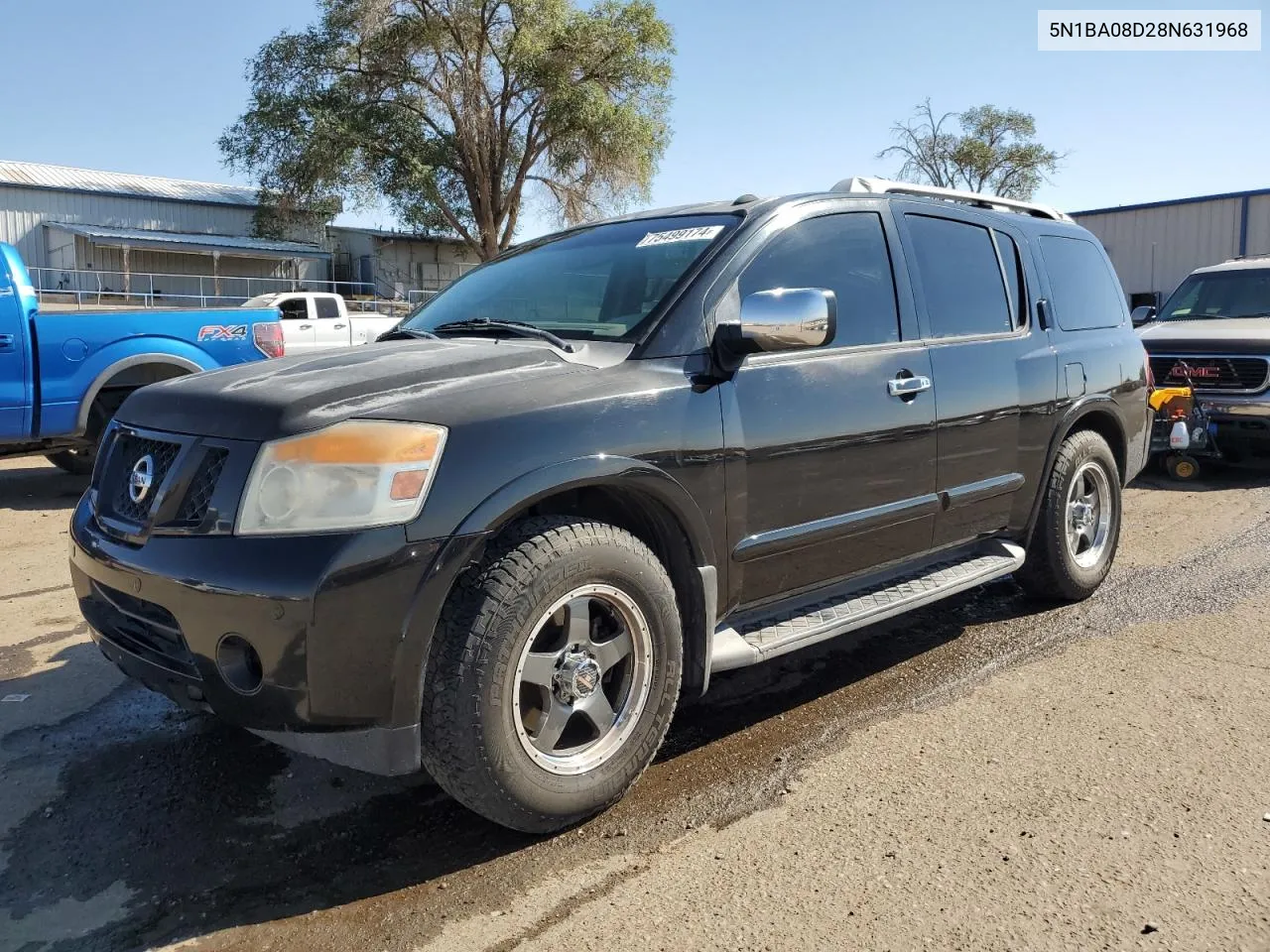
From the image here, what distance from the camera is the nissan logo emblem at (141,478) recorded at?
9.07ft

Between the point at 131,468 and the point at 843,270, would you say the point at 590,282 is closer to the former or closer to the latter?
the point at 843,270

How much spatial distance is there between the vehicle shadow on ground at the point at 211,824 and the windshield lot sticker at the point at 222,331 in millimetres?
4516

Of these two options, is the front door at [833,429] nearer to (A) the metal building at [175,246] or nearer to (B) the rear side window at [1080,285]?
(B) the rear side window at [1080,285]

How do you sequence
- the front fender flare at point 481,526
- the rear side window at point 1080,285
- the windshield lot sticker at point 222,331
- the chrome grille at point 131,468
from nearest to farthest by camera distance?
the front fender flare at point 481,526 → the chrome grille at point 131,468 → the rear side window at point 1080,285 → the windshield lot sticker at point 222,331

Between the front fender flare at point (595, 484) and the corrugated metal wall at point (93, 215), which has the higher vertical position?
the corrugated metal wall at point (93, 215)

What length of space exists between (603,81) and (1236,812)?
36505mm

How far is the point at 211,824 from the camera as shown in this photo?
114 inches

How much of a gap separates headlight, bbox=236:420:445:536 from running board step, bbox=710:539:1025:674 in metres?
1.20

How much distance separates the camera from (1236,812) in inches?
114

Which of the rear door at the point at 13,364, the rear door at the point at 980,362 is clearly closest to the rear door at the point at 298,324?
Answer: the rear door at the point at 13,364

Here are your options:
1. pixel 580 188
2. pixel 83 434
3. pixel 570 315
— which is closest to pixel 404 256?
pixel 580 188

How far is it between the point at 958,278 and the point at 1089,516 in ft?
5.46

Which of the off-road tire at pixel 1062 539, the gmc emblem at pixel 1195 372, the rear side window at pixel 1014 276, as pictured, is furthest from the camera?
the gmc emblem at pixel 1195 372

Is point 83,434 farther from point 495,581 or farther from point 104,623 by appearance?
point 495,581
